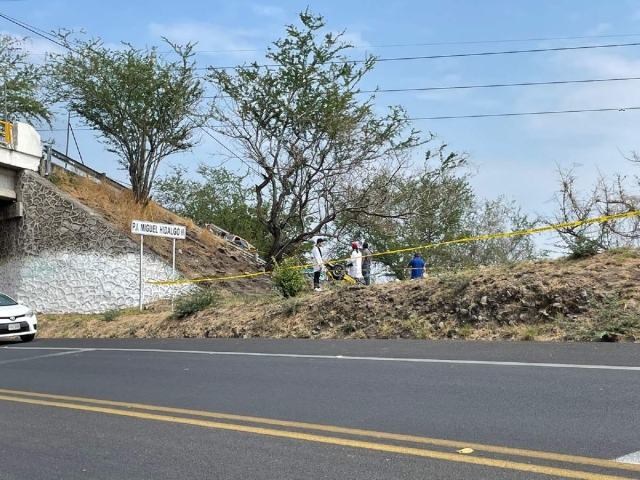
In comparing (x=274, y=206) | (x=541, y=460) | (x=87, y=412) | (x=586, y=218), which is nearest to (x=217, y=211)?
(x=274, y=206)

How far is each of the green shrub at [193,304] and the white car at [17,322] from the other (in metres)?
3.99

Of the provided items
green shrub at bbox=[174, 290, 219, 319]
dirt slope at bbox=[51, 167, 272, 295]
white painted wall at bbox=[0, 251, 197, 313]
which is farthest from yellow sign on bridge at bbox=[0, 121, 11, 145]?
green shrub at bbox=[174, 290, 219, 319]

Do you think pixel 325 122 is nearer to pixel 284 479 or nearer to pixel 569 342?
pixel 569 342

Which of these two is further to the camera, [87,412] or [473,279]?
[473,279]

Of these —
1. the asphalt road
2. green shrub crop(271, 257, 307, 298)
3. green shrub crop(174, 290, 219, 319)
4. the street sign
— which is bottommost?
the asphalt road

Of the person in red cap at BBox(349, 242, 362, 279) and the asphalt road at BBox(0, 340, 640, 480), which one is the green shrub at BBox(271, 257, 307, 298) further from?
the asphalt road at BBox(0, 340, 640, 480)

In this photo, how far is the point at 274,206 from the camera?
2822cm

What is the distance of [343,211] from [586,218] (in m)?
14.1

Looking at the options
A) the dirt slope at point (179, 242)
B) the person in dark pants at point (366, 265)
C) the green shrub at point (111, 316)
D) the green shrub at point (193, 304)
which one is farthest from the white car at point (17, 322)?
the person in dark pants at point (366, 265)

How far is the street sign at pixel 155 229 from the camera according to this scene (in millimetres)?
19906

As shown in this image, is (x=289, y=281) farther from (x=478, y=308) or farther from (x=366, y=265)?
(x=478, y=308)

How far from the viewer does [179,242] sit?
93.0ft

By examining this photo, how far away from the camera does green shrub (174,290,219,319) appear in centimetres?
1817

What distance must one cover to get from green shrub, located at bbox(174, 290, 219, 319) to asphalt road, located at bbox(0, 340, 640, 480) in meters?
7.15
